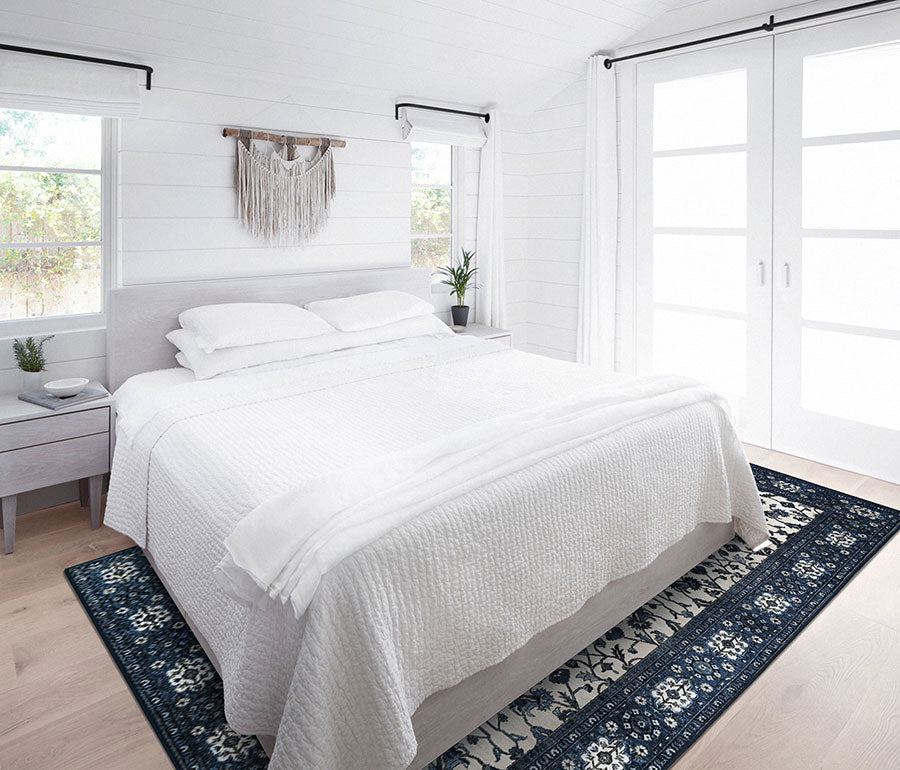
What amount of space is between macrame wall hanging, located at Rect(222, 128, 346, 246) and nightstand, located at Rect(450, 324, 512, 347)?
110 cm

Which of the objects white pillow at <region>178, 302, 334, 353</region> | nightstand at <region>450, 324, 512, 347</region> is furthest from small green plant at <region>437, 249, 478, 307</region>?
white pillow at <region>178, 302, 334, 353</region>

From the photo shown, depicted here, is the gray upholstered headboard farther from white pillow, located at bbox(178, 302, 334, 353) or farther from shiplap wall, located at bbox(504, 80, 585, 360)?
shiplap wall, located at bbox(504, 80, 585, 360)

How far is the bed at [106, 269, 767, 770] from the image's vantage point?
1.39 m

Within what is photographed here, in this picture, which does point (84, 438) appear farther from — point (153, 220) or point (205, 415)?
point (153, 220)

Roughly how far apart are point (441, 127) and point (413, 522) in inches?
124

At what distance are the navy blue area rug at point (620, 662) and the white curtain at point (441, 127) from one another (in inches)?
107

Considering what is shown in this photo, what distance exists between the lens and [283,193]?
3.52 meters

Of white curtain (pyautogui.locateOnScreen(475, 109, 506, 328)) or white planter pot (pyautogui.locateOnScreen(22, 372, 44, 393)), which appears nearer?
white planter pot (pyautogui.locateOnScreen(22, 372, 44, 393))

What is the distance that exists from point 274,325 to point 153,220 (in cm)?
77

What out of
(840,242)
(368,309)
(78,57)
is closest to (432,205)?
(368,309)

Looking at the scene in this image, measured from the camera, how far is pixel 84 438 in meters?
2.74

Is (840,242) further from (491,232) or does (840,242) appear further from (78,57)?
(78,57)

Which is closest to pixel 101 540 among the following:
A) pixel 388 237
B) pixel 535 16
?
pixel 388 237

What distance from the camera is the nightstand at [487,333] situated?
4.21 meters
